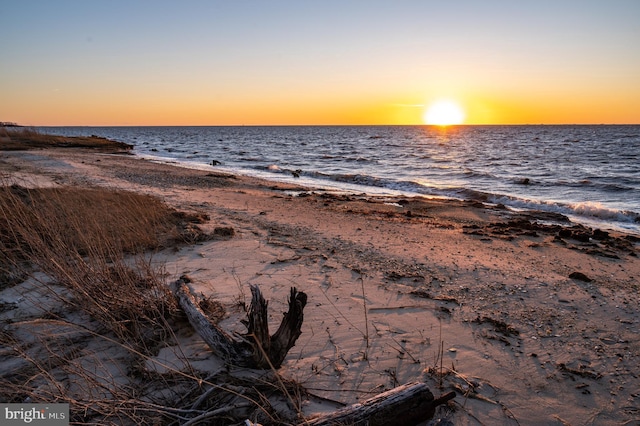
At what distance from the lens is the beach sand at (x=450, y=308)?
10.8 ft

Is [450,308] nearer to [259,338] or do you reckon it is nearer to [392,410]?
[392,410]

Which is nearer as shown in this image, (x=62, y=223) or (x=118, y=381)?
(x=118, y=381)

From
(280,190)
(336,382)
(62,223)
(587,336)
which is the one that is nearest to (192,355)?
(336,382)

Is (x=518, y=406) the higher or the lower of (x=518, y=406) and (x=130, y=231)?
the lower

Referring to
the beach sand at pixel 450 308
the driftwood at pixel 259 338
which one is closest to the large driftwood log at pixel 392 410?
the beach sand at pixel 450 308

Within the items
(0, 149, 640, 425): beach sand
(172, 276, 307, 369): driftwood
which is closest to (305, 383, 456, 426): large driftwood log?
(0, 149, 640, 425): beach sand

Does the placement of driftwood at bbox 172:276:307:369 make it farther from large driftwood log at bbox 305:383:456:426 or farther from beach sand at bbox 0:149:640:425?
large driftwood log at bbox 305:383:456:426

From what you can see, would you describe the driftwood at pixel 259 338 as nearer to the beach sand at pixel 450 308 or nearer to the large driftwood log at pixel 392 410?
the beach sand at pixel 450 308

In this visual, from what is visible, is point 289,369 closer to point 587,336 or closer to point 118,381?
point 118,381

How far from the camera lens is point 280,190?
56.0ft

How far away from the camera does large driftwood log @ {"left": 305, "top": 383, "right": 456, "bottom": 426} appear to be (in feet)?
8.45

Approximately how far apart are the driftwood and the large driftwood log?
0.78 metres

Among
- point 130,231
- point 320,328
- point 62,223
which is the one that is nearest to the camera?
point 320,328

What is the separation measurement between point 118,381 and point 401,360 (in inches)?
97.7
